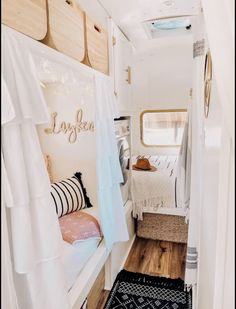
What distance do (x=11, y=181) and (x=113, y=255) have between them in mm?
1652

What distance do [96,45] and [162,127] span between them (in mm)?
2925

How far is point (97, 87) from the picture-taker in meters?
1.79

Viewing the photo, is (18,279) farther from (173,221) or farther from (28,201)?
(173,221)

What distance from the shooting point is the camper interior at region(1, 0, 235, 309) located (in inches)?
32.4

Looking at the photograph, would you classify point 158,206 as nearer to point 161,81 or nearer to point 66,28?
point 66,28

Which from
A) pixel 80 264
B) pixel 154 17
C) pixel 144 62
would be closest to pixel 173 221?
pixel 80 264

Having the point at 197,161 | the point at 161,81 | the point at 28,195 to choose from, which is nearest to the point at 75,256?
the point at 28,195

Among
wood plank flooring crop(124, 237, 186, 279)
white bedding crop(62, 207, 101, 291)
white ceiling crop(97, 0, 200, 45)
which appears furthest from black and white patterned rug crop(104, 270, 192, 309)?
white ceiling crop(97, 0, 200, 45)

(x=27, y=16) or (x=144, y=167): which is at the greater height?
(x=27, y=16)

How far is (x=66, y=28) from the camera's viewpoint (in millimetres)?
1407

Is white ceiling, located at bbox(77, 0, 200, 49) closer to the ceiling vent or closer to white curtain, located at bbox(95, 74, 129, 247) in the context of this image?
the ceiling vent

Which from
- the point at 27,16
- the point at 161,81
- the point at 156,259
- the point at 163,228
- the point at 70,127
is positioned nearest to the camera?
the point at 27,16

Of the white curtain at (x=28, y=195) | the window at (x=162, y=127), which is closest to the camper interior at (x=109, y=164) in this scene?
the white curtain at (x=28, y=195)

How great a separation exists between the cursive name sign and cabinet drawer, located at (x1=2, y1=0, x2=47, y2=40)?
3.78 feet
